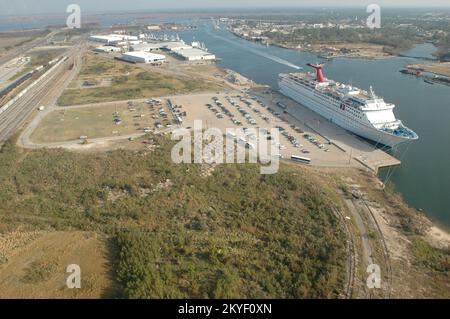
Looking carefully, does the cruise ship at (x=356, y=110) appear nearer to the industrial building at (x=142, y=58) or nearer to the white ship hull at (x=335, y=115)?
the white ship hull at (x=335, y=115)

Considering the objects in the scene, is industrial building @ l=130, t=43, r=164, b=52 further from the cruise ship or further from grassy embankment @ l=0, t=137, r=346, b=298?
grassy embankment @ l=0, t=137, r=346, b=298

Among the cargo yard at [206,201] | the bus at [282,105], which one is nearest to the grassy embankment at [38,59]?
the cargo yard at [206,201]

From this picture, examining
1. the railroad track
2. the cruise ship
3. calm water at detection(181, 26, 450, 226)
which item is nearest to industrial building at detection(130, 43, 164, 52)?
calm water at detection(181, 26, 450, 226)

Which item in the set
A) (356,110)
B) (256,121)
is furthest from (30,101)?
(356,110)

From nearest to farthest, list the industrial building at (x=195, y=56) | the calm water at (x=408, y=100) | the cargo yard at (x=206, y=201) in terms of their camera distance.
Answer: the cargo yard at (x=206, y=201), the calm water at (x=408, y=100), the industrial building at (x=195, y=56)

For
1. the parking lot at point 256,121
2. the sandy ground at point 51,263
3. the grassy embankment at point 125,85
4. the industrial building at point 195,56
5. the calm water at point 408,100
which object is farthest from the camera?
the industrial building at point 195,56

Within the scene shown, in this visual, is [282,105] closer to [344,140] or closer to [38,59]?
[344,140]

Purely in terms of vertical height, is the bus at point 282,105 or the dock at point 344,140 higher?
the bus at point 282,105
